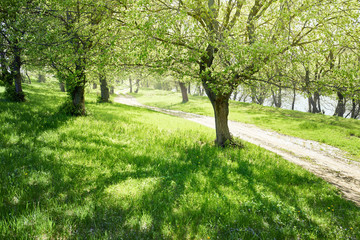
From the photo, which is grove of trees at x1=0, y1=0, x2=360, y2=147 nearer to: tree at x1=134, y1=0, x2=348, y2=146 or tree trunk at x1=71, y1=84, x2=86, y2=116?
tree at x1=134, y1=0, x2=348, y2=146

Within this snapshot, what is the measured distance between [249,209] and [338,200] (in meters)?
3.64

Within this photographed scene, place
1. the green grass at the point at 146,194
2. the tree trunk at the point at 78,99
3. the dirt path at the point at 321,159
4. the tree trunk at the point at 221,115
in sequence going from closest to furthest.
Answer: the green grass at the point at 146,194, the dirt path at the point at 321,159, the tree trunk at the point at 221,115, the tree trunk at the point at 78,99

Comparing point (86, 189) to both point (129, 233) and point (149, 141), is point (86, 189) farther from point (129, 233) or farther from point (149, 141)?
point (149, 141)

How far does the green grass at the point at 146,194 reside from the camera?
3709 mm

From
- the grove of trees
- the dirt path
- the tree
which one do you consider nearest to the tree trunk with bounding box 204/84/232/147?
the grove of trees

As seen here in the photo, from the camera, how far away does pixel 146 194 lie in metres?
4.88

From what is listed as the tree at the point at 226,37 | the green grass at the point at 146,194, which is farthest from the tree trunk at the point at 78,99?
the tree at the point at 226,37

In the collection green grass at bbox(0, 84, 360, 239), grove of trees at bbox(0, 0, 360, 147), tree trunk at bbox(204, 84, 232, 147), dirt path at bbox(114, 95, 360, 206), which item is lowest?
dirt path at bbox(114, 95, 360, 206)

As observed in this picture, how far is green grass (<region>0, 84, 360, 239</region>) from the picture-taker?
12.2 feet

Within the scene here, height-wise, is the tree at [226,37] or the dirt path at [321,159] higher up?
the tree at [226,37]

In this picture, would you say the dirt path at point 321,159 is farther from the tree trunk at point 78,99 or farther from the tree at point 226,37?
the tree trunk at point 78,99

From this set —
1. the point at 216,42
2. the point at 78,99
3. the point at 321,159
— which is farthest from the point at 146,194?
the point at 321,159

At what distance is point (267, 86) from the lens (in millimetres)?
9234

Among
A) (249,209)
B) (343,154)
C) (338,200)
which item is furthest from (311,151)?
(249,209)
